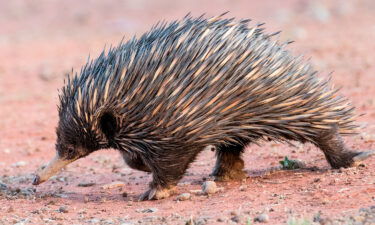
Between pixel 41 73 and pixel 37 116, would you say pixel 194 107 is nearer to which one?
pixel 37 116

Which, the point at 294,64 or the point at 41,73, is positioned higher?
the point at 41,73

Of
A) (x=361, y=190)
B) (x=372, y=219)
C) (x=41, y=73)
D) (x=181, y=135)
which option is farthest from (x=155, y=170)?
(x=41, y=73)

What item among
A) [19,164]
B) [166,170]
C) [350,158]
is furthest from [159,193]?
[19,164]

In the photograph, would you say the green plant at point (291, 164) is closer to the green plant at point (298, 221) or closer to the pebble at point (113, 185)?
the pebble at point (113, 185)

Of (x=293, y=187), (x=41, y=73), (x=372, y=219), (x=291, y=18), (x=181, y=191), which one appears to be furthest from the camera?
(x=291, y=18)

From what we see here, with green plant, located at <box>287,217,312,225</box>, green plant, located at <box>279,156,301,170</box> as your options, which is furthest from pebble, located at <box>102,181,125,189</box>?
green plant, located at <box>287,217,312,225</box>

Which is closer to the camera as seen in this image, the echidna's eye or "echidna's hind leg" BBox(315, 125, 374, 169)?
the echidna's eye

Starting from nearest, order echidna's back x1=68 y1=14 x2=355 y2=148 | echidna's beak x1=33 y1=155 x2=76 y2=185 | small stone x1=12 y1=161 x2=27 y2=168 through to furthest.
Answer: echidna's back x1=68 y1=14 x2=355 y2=148 < echidna's beak x1=33 y1=155 x2=76 y2=185 < small stone x1=12 y1=161 x2=27 y2=168

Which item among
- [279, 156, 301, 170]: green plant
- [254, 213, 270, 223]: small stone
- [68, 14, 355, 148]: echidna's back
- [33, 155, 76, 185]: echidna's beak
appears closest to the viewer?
[254, 213, 270, 223]: small stone

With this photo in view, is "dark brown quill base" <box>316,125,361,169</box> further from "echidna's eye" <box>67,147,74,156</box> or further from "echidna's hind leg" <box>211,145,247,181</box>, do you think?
"echidna's eye" <box>67,147,74,156</box>
